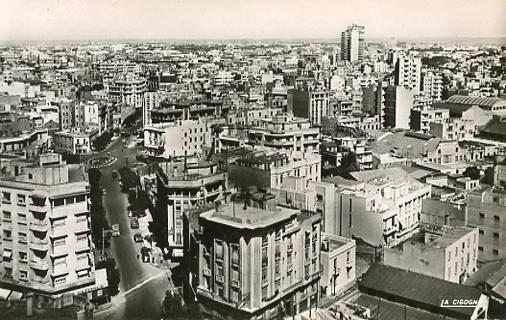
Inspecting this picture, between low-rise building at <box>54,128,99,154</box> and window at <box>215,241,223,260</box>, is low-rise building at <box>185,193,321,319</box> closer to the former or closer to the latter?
window at <box>215,241,223,260</box>

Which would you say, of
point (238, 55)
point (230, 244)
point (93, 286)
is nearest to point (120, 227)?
point (93, 286)

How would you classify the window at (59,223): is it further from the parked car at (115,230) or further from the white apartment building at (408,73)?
the white apartment building at (408,73)

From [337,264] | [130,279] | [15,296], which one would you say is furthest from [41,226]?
[337,264]

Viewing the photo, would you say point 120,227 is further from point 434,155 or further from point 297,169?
point 434,155

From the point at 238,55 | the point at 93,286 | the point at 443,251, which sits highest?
the point at 238,55

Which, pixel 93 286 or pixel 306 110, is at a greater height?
pixel 306 110

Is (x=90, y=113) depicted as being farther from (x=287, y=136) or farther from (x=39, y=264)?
(x=39, y=264)
